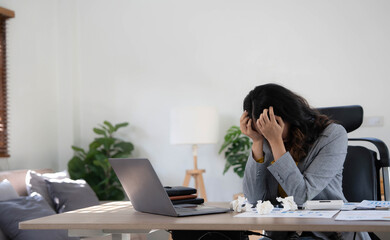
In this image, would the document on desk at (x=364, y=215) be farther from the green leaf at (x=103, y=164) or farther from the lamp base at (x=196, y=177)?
the green leaf at (x=103, y=164)

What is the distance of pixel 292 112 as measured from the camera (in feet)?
6.89

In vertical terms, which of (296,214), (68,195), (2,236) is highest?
(296,214)

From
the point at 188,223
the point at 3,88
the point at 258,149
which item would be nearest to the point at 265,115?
the point at 258,149

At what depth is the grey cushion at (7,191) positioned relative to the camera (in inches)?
136

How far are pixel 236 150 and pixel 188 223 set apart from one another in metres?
3.14

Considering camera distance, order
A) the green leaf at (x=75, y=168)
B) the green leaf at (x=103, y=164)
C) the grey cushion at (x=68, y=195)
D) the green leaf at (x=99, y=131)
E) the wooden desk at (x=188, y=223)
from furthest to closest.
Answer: the green leaf at (x=99, y=131), the green leaf at (x=75, y=168), the green leaf at (x=103, y=164), the grey cushion at (x=68, y=195), the wooden desk at (x=188, y=223)

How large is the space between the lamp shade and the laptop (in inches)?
97.4

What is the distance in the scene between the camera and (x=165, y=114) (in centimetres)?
512

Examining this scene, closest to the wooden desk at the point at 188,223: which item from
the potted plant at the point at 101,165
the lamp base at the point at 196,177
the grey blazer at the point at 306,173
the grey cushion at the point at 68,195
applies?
the grey blazer at the point at 306,173

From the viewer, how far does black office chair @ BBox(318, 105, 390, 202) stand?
244cm

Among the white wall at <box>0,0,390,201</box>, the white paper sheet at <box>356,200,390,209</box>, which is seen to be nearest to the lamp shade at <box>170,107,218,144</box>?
the white wall at <box>0,0,390,201</box>

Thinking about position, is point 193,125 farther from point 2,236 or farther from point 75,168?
point 2,236

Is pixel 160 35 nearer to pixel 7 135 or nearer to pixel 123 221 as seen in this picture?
pixel 7 135

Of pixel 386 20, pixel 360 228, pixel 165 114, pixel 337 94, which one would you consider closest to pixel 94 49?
pixel 165 114
